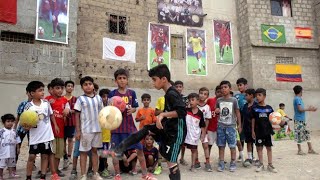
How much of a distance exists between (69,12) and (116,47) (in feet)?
7.61

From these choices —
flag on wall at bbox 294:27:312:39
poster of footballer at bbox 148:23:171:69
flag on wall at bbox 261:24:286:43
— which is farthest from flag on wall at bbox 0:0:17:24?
flag on wall at bbox 294:27:312:39

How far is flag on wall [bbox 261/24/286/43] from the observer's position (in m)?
15.0

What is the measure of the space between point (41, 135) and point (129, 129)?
1315mm

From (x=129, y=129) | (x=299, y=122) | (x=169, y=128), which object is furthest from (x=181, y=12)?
(x=169, y=128)

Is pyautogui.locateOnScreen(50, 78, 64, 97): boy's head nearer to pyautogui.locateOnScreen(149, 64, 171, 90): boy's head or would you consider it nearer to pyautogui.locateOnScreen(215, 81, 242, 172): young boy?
pyautogui.locateOnScreen(149, 64, 171, 90): boy's head

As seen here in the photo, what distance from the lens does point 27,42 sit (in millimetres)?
11164

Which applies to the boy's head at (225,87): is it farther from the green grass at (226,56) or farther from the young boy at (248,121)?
the green grass at (226,56)

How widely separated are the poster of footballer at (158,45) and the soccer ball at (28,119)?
9.21m

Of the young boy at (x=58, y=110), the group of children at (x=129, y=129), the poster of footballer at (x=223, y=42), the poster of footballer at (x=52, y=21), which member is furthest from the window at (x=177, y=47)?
the young boy at (x=58, y=110)

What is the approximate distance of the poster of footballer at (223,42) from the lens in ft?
48.0

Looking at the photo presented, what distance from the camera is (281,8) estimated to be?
15.6 m

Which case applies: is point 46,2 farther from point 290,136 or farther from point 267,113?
point 290,136

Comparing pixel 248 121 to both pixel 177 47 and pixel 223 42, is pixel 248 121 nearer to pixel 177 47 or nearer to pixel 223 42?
pixel 177 47

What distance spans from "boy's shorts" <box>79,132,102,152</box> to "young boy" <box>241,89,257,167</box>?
3.10 m
